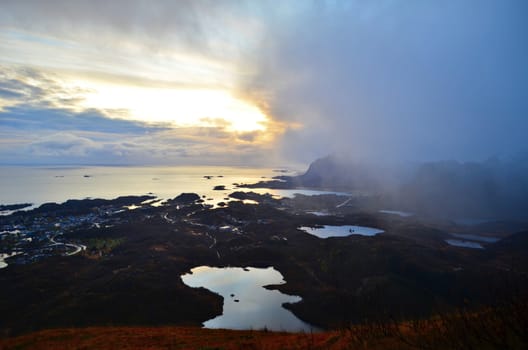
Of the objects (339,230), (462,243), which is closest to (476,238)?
(462,243)

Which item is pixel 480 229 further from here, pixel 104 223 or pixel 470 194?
pixel 104 223

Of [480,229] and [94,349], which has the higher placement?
[94,349]

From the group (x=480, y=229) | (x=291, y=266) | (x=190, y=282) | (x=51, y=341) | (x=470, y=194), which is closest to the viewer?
(x=51, y=341)

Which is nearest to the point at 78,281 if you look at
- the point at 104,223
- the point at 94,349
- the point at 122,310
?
the point at 122,310

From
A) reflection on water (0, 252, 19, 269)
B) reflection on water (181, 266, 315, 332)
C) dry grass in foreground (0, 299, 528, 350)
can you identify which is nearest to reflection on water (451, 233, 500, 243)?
reflection on water (181, 266, 315, 332)

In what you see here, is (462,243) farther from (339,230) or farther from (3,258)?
(3,258)

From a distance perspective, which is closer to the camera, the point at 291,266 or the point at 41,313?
the point at 41,313
